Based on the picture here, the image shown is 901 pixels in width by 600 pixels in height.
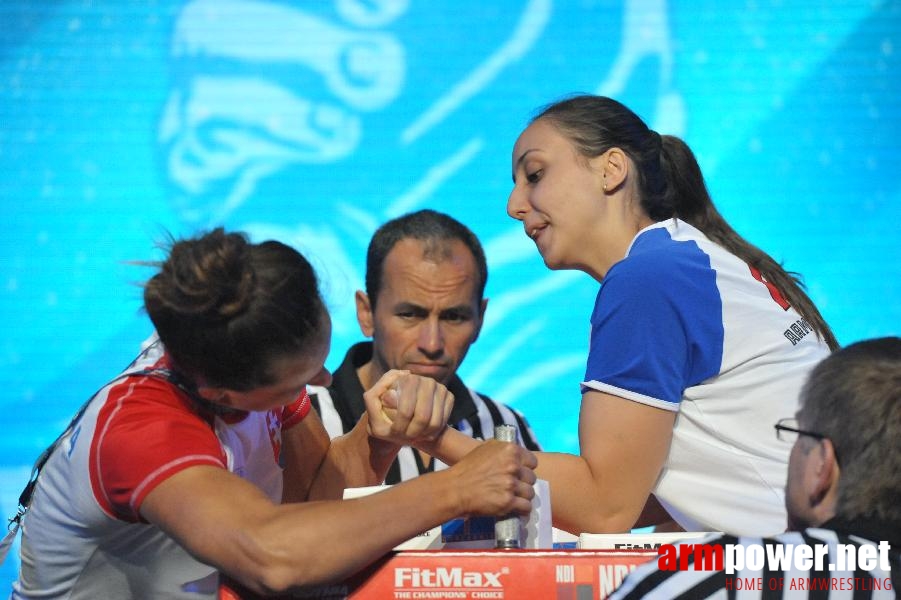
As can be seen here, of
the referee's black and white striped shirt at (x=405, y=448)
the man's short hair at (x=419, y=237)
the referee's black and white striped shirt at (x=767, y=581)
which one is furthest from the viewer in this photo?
the man's short hair at (x=419, y=237)

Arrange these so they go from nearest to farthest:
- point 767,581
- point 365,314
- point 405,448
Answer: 1. point 767,581
2. point 405,448
3. point 365,314

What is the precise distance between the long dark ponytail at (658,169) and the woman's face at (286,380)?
2.25ft

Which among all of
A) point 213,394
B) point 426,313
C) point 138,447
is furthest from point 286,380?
point 426,313

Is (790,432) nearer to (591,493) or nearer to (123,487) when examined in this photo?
(591,493)

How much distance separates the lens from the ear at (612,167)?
6.12ft

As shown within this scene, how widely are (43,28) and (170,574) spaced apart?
3179mm

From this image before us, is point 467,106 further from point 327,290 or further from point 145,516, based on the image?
point 145,516

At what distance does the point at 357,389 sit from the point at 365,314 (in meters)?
0.25

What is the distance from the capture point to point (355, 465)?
1.82 m

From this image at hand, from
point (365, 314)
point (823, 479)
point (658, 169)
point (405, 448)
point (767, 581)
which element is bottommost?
point (767, 581)

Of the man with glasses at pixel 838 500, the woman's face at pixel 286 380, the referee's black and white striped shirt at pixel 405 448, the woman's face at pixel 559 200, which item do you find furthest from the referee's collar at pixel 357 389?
the man with glasses at pixel 838 500

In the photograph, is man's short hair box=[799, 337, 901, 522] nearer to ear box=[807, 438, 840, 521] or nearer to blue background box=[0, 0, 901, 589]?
ear box=[807, 438, 840, 521]

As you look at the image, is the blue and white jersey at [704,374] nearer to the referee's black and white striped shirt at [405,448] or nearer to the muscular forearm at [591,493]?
the muscular forearm at [591,493]

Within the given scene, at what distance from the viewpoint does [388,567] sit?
3.92ft
